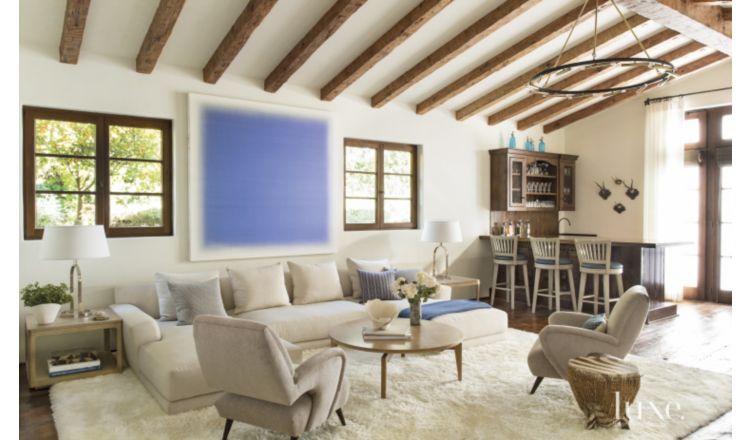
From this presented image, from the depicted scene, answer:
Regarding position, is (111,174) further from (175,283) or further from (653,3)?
(653,3)

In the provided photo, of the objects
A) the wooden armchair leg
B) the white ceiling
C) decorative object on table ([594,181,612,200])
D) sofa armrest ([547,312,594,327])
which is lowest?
the wooden armchair leg

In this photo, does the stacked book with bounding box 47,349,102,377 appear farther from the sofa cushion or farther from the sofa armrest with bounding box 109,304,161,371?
the sofa cushion

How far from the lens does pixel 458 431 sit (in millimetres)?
3080

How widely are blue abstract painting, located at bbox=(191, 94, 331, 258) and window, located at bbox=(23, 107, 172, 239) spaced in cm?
37

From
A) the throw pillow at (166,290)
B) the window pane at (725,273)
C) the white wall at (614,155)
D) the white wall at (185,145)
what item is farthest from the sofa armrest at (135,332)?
the window pane at (725,273)

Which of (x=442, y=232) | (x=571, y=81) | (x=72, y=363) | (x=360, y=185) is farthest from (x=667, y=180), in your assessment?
(x=72, y=363)

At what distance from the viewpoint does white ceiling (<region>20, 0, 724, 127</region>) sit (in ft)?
14.1

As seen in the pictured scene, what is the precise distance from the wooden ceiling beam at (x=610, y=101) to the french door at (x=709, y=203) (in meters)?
0.89

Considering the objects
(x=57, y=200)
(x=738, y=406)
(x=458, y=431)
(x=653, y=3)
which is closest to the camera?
(x=738, y=406)

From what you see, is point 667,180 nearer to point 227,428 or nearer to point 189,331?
point 189,331

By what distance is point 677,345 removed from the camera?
505 cm

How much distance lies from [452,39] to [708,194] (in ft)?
15.6

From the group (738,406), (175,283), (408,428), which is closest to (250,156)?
(175,283)

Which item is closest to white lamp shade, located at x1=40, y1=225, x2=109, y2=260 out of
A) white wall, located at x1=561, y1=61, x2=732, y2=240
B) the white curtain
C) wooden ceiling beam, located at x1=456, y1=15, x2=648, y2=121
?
wooden ceiling beam, located at x1=456, y1=15, x2=648, y2=121
